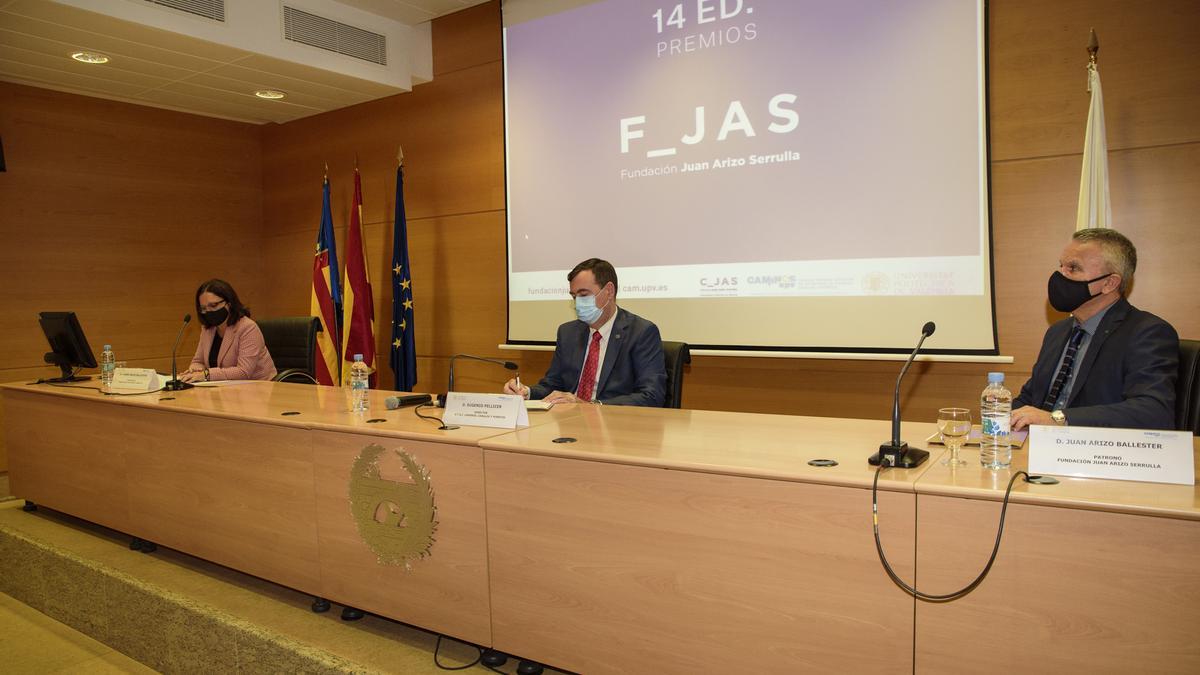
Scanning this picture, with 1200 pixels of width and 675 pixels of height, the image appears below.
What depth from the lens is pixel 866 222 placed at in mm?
3514

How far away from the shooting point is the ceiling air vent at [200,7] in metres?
4.00

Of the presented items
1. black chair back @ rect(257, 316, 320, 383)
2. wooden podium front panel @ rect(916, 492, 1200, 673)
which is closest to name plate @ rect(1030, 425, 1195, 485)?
wooden podium front panel @ rect(916, 492, 1200, 673)

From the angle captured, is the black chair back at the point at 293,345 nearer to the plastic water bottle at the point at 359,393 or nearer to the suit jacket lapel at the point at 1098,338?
the plastic water bottle at the point at 359,393

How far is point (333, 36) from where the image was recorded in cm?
476

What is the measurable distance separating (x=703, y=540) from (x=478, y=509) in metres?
0.67

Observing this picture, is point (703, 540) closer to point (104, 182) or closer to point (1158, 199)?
point (1158, 199)

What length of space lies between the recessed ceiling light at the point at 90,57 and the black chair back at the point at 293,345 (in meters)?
1.77

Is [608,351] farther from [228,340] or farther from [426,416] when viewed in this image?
[228,340]

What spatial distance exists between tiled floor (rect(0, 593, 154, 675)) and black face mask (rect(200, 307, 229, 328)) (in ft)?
5.27

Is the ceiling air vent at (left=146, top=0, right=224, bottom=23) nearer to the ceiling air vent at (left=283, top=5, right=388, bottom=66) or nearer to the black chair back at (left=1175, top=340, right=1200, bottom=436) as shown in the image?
the ceiling air vent at (left=283, top=5, right=388, bottom=66)

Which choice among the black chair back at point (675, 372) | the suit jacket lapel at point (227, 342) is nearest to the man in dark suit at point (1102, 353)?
the black chair back at point (675, 372)

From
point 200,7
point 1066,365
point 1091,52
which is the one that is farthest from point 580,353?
point 200,7

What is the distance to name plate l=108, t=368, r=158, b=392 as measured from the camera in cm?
336

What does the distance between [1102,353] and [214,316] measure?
3.97m
